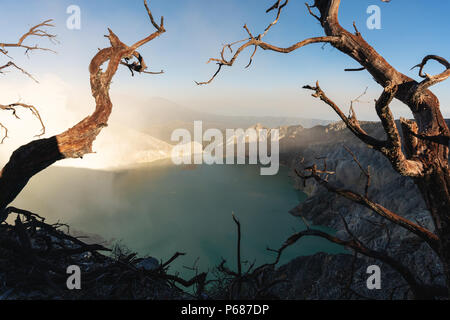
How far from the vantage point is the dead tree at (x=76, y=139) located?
3102 millimetres

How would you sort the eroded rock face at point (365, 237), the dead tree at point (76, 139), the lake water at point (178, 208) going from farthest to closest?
the lake water at point (178, 208) → the eroded rock face at point (365, 237) → the dead tree at point (76, 139)

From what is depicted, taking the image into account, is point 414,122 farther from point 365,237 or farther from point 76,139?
point 365,237

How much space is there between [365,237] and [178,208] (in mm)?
17717

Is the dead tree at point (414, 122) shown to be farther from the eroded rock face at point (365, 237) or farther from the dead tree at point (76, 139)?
the dead tree at point (76, 139)

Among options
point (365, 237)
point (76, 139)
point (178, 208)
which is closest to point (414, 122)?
point (76, 139)

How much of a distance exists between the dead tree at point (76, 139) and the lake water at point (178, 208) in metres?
11.7

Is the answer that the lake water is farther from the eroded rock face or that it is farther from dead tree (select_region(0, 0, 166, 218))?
dead tree (select_region(0, 0, 166, 218))

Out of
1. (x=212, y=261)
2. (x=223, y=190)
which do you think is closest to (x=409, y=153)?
(x=212, y=261)

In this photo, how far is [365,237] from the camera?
38.4 ft

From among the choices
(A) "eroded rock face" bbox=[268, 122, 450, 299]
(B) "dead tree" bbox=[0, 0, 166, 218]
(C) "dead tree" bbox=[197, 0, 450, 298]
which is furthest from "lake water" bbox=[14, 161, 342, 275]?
(C) "dead tree" bbox=[197, 0, 450, 298]

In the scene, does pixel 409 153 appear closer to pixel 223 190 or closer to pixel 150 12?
pixel 150 12

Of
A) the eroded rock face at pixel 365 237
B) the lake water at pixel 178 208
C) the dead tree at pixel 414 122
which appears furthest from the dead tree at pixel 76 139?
the lake water at pixel 178 208

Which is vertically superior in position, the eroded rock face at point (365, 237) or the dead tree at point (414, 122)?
the dead tree at point (414, 122)

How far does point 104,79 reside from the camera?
10.8 feet
